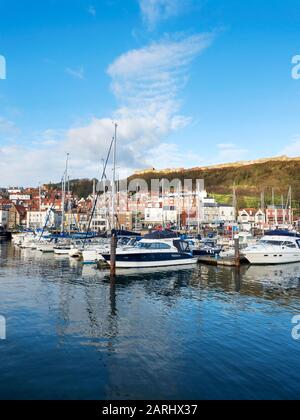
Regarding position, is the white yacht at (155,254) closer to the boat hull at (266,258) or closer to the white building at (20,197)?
the boat hull at (266,258)

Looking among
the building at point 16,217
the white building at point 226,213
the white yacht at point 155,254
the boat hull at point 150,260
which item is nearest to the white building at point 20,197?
the building at point 16,217

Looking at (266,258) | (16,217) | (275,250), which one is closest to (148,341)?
(266,258)

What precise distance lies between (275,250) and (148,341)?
90.5ft

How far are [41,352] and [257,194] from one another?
172m

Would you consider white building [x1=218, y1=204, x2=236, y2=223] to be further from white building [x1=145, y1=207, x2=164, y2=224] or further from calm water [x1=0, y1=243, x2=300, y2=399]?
calm water [x1=0, y1=243, x2=300, y2=399]

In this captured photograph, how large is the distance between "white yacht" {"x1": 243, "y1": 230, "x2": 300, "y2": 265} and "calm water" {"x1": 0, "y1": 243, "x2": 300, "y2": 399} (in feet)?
34.6

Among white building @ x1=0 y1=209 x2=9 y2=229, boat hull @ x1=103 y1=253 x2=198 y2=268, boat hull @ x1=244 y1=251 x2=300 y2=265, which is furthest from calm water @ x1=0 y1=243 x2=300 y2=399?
white building @ x1=0 y1=209 x2=9 y2=229

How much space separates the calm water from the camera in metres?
10.7

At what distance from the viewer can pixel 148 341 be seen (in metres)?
14.6

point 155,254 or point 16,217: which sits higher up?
point 16,217

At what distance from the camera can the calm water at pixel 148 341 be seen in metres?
10.7

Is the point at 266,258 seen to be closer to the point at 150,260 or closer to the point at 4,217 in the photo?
the point at 150,260

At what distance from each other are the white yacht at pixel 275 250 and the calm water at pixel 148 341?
10.5 metres
